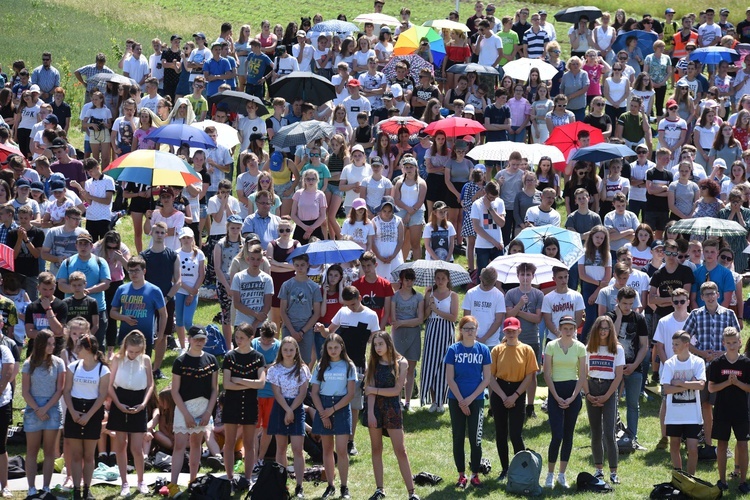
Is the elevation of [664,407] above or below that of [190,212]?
below

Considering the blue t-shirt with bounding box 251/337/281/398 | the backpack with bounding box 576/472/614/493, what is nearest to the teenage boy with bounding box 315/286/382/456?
the blue t-shirt with bounding box 251/337/281/398

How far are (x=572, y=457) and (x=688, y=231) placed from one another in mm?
3831

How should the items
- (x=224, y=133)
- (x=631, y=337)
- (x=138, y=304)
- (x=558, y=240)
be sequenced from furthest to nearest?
(x=224, y=133) → (x=558, y=240) → (x=138, y=304) → (x=631, y=337)

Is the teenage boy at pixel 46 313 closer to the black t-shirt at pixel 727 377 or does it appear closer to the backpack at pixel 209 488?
the backpack at pixel 209 488

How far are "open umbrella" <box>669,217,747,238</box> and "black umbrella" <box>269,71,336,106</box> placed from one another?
314 inches

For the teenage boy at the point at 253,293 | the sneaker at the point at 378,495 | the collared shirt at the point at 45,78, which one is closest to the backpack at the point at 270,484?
the sneaker at the point at 378,495

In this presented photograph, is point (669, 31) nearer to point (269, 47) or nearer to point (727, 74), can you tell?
point (727, 74)

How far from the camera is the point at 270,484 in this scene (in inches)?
483

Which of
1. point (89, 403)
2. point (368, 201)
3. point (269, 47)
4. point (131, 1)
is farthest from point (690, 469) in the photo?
point (131, 1)

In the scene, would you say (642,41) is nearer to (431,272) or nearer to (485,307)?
(431,272)

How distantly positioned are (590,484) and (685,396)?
1332 mm

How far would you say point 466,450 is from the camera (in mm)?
14031

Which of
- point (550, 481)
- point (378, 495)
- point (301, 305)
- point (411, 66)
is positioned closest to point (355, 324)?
point (301, 305)

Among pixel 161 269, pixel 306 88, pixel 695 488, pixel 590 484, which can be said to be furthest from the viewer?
pixel 306 88
